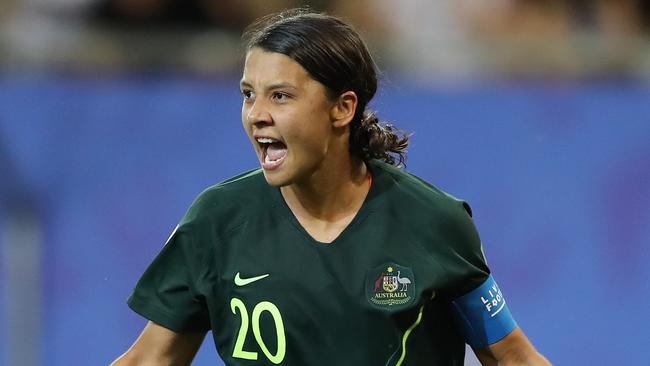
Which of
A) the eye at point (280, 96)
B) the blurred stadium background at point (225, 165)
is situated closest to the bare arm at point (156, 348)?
the eye at point (280, 96)

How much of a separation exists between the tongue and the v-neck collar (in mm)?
143

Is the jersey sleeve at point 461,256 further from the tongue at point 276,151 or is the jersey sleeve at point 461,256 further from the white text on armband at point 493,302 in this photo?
the tongue at point 276,151

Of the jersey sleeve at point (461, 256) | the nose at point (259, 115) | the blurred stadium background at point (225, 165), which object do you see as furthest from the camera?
the blurred stadium background at point (225, 165)

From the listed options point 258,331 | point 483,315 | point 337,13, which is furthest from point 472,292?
point 337,13

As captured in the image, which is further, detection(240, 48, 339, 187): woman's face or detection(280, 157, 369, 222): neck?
detection(280, 157, 369, 222): neck

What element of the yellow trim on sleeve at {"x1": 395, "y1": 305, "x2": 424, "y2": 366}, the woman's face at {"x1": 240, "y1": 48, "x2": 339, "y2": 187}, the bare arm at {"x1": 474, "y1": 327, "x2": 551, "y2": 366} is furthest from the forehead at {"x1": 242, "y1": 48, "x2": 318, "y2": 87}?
the bare arm at {"x1": 474, "y1": 327, "x2": 551, "y2": 366}

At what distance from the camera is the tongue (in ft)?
9.05

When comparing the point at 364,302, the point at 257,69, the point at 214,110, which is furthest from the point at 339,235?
the point at 214,110

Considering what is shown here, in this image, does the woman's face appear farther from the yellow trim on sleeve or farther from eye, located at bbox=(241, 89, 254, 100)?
the yellow trim on sleeve

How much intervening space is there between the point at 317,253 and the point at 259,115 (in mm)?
312

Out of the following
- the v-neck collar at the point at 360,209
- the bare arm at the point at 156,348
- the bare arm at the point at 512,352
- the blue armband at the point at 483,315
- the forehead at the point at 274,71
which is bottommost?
the bare arm at the point at 512,352

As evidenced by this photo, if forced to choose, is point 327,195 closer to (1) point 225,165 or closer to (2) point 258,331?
(2) point 258,331

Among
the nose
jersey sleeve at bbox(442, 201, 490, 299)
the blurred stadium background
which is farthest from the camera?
the blurred stadium background

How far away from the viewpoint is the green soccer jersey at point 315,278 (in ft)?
9.13
